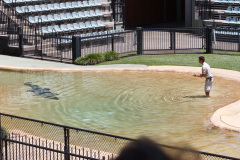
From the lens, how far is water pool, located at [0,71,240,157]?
12.9 metres

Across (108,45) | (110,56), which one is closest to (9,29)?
(108,45)

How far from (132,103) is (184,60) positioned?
9.83 m

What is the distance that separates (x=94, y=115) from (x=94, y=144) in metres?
4.24

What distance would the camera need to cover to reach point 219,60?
25.5 m

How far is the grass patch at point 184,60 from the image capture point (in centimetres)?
2414

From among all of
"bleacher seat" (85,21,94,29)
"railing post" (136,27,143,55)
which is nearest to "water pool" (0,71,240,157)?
"railing post" (136,27,143,55)

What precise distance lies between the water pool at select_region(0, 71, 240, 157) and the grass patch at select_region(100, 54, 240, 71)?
94.7 inches

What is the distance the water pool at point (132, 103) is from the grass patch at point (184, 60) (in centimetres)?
241

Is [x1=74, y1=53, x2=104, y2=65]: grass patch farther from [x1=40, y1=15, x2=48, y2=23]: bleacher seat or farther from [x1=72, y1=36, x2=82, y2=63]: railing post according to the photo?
[x1=40, y1=15, x2=48, y2=23]: bleacher seat

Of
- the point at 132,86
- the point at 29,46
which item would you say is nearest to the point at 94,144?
the point at 132,86

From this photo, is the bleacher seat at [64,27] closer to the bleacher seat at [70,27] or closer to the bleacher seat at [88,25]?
the bleacher seat at [70,27]

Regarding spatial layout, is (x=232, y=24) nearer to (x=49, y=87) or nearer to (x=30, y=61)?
(x=30, y=61)

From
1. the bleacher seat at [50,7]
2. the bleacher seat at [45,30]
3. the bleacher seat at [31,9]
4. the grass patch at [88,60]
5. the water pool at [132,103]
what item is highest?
the bleacher seat at [50,7]

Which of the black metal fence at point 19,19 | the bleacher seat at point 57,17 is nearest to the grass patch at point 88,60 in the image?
the black metal fence at point 19,19
